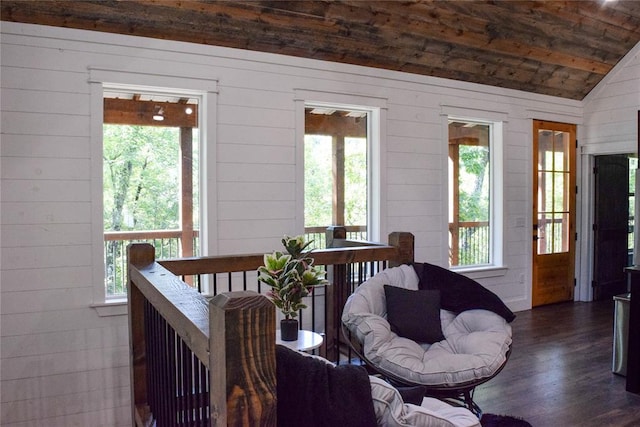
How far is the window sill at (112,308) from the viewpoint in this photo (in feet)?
11.5

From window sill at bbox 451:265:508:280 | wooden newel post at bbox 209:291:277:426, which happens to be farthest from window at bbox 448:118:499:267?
wooden newel post at bbox 209:291:277:426

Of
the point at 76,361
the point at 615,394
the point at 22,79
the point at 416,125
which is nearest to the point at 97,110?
the point at 22,79

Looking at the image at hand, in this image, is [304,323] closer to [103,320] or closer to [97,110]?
[103,320]

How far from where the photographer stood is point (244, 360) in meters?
0.87

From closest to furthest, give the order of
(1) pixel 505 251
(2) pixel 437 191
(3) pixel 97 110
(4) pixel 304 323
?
(3) pixel 97 110 < (4) pixel 304 323 < (2) pixel 437 191 < (1) pixel 505 251

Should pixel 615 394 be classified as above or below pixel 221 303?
below

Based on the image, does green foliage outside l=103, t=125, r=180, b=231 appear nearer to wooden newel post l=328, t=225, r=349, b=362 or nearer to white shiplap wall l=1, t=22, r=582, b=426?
white shiplap wall l=1, t=22, r=582, b=426

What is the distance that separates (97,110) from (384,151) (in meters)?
2.71

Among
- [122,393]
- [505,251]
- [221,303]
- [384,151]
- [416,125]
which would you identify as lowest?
[122,393]

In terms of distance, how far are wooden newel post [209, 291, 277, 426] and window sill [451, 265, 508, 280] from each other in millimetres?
4757

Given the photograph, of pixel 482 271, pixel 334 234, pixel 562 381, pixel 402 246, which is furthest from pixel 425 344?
pixel 482 271

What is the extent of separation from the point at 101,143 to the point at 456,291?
9.34 feet

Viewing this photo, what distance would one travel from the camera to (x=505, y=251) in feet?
18.9

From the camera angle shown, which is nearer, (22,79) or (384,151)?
(22,79)
